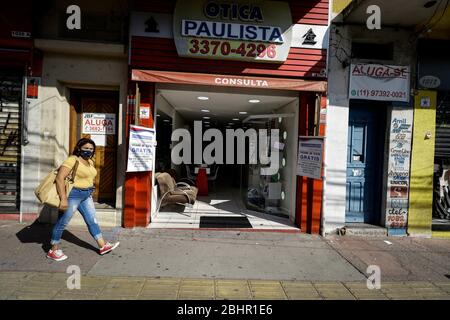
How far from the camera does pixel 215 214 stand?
6688 millimetres

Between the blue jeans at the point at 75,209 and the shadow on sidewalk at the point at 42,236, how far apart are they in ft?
1.48

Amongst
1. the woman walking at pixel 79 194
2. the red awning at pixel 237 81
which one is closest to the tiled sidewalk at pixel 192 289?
the woman walking at pixel 79 194

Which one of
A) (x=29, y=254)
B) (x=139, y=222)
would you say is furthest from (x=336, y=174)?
(x=29, y=254)

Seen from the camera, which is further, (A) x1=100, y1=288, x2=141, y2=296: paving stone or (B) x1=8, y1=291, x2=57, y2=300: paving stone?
(A) x1=100, y1=288, x2=141, y2=296: paving stone

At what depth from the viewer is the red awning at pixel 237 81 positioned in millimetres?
5273

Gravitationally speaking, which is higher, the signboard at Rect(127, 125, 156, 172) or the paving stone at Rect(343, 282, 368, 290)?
the signboard at Rect(127, 125, 156, 172)

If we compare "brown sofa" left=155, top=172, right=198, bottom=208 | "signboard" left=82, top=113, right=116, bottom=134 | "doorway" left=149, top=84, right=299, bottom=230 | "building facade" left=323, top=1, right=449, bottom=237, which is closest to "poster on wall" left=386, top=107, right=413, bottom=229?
"building facade" left=323, top=1, right=449, bottom=237

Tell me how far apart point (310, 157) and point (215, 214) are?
2.49 meters

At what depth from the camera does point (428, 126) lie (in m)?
5.79

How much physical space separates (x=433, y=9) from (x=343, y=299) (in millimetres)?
4871

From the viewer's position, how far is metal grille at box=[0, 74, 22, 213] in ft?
18.4

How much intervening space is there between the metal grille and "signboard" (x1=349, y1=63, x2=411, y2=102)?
6.07 meters

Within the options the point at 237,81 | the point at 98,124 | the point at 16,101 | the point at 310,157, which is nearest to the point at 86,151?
the point at 98,124

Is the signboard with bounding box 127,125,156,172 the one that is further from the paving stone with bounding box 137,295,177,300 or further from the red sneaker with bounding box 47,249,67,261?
the paving stone with bounding box 137,295,177,300
